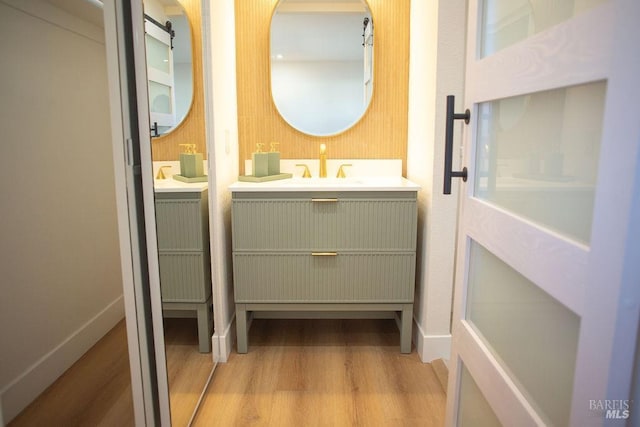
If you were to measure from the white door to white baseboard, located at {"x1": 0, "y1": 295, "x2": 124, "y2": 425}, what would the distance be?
122cm

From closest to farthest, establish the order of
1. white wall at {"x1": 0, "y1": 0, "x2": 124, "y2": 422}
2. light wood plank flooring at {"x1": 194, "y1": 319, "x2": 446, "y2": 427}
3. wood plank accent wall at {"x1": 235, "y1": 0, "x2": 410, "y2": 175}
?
white wall at {"x1": 0, "y1": 0, "x2": 124, "y2": 422}, light wood plank flooring at {"x1": 194, "y1": 319, "x2": 446, "y2": 427}, wood plank accent wall at {"x1": 235, "y1": 0, "x2": 410, "y2": 175}

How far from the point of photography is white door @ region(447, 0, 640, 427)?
0.67m

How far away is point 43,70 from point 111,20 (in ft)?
1.01

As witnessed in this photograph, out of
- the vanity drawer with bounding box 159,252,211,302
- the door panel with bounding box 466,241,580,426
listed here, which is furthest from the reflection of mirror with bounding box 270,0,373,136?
the door panel with bounding box 466,241,580,426

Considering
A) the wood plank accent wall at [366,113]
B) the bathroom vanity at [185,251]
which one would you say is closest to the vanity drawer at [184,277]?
the bathroom vanity at [185,251]

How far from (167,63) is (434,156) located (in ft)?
4.27

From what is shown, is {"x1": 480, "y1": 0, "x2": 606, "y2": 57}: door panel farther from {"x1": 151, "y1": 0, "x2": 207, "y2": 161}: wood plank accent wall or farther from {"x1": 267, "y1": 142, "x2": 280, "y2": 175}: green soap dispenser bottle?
{"x1": 267, "y1": 142, "x2": 280, "y2": 175}: green soap dispenser bottle

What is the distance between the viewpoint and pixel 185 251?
1.85 metres

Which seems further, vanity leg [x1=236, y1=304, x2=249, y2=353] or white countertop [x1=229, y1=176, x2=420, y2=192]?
vanity leg [x1=236, y1=304, x2=249, y2=353]

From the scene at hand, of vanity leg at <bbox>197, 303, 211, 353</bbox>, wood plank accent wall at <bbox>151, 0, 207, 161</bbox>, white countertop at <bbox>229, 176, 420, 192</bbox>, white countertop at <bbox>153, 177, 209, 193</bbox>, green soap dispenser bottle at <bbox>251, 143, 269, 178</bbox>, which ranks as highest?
wood plank accent wall at <bbox>151, 0, 207, 161</bbox>

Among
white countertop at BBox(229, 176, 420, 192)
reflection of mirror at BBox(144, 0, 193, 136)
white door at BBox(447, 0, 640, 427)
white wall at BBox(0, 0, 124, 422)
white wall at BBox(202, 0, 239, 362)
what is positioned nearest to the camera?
white door at BBox(447, 0, 640, 427)

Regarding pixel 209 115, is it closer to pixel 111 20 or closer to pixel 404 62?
pixel 111 20

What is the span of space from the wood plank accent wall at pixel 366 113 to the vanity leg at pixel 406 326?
919 mm

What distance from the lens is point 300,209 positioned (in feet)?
7.27
